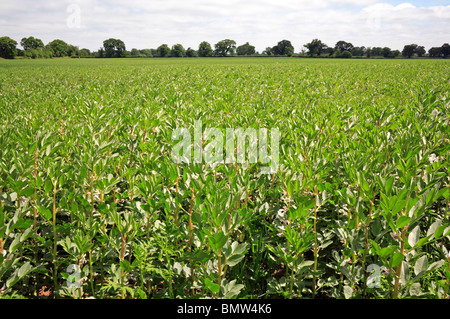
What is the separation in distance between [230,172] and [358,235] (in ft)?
3.20

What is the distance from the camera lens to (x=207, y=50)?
110000mm

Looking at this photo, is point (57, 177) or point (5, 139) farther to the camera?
point (5, 139)

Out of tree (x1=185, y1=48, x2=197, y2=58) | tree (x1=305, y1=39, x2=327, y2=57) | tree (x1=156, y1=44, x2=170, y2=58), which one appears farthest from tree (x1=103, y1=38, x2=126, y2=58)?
tree (x1=305, y1=39, x2=327, y2=57)

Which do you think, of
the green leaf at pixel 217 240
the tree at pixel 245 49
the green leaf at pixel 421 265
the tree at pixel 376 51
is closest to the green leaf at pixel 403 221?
the green leaf at pixel 421 265

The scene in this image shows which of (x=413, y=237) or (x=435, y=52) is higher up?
(x=435, y=52)

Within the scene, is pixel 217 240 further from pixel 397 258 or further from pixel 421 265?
pixel 421 265

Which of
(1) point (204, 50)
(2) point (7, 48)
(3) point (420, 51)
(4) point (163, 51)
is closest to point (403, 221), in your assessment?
(2) point (7, 48)

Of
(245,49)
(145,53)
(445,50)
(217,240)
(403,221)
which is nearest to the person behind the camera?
(403,221)

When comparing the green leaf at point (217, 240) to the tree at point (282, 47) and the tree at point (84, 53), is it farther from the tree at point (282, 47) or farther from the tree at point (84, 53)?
the tree at point (282, 47)

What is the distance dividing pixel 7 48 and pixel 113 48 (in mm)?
31260

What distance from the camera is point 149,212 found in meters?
1.95

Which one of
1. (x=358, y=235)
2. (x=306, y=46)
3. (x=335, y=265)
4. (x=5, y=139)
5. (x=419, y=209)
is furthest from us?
(x=306, y=46)
